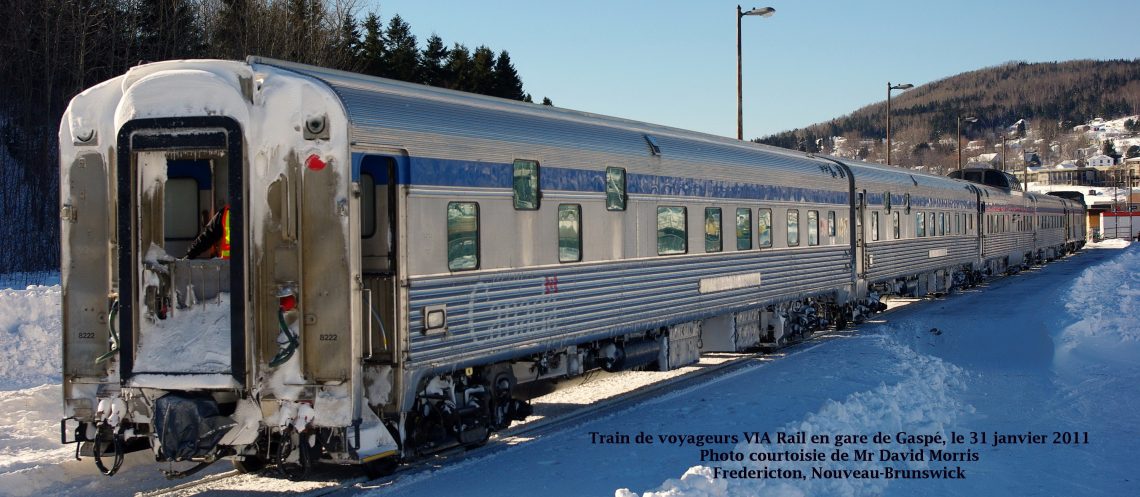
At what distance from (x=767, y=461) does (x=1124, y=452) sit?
3841mm

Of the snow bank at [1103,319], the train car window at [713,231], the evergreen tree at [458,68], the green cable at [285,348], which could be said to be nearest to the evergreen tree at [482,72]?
the evergreen tree at [458,68]

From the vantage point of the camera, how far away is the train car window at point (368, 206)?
29.8 ft

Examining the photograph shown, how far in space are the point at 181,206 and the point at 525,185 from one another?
11.0 feet

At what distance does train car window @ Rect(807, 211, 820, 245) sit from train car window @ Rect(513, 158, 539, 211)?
9.60 metres

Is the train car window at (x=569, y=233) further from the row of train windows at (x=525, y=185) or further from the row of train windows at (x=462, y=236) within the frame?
the row of train windows at (x=462, y=236)

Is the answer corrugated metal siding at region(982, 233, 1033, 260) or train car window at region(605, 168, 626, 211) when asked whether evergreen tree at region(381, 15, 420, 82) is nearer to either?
corrugated metal siding at region(982, 233, 1033, 260)

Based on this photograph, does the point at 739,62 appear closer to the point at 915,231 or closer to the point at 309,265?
the point at 915,231

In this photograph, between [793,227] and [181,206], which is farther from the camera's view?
[793,227]

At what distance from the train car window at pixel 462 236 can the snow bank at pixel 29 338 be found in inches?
312

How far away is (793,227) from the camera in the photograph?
18516 millimetres

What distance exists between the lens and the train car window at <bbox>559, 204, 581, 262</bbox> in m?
11.5

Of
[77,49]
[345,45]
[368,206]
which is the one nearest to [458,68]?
[345,45]

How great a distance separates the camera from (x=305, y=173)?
27.0 ft

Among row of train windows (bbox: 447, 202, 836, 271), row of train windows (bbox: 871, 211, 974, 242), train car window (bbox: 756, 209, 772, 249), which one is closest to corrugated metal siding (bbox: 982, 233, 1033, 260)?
row of train windows (bbox: 871, 211, 974, 242)
